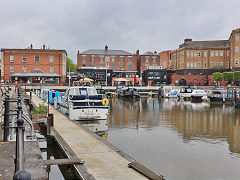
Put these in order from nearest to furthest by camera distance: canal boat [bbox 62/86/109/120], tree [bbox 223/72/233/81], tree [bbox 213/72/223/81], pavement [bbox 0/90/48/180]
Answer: pavement [bbox 0/90/48/180]
canal boat [bbox 62/86/109/120]
tree [bbox 223/72/233/81]
tree [bbox 213/72/223/81]

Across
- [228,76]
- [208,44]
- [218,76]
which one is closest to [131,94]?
[218,76]

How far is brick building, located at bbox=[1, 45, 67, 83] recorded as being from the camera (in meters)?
72.7

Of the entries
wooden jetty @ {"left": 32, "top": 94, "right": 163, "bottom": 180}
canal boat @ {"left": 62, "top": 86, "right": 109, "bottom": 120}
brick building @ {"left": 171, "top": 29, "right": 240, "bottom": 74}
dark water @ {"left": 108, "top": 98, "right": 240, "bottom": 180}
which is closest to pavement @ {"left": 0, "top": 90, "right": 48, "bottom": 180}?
wooden jetty @ {"left": 32, "top": 94, "right": 163, "bottom": 180}

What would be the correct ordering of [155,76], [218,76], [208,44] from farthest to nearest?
[208,44]
[155,76]
[218,76]

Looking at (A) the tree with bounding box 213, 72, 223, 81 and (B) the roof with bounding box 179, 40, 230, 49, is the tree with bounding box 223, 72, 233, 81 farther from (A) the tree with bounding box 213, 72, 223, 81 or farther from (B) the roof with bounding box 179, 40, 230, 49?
(B) the roof with bounding box 179, 40, 230, 49

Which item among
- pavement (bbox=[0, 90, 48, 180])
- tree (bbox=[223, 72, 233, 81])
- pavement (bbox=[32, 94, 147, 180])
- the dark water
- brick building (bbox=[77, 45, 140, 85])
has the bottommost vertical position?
the dark water

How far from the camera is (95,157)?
10.4 meters

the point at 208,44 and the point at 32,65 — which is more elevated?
the point at 208,44

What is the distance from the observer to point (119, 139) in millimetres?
17578

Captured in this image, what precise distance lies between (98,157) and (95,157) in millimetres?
112

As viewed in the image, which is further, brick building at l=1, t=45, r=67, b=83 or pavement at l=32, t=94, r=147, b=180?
brick building at l=1, t=45, r=67, b=83

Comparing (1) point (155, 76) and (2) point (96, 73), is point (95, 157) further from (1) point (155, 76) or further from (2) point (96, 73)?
(1) point (155, 76)

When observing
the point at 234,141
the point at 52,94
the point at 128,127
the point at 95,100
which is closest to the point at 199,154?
Answer: the point at 234,141

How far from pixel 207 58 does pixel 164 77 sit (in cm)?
1515
